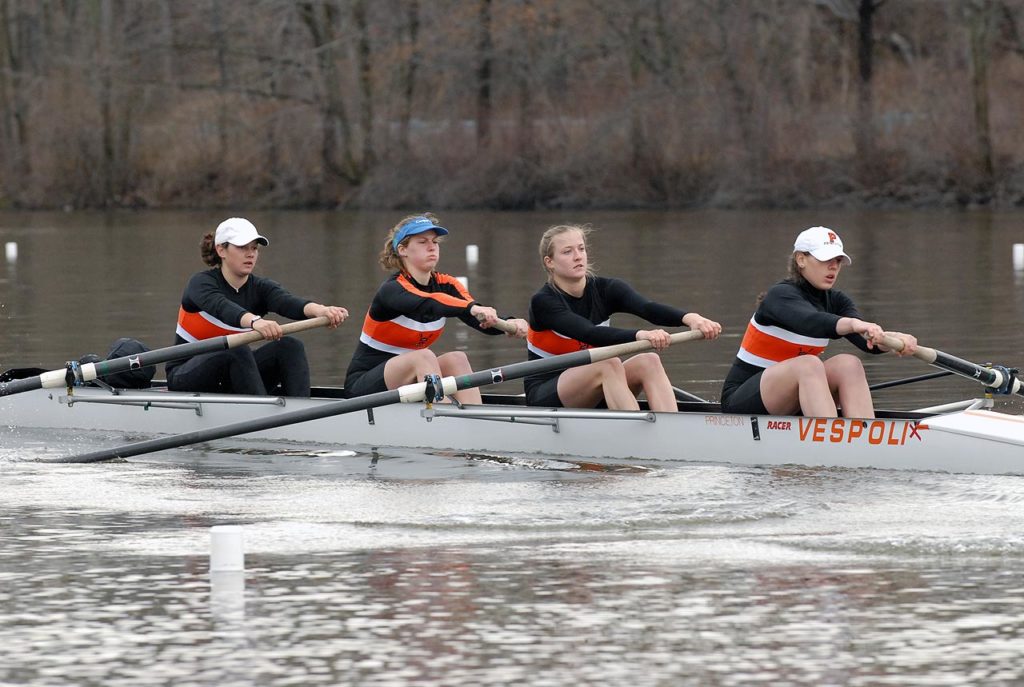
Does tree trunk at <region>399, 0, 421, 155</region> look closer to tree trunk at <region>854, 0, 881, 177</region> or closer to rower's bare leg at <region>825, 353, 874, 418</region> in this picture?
tree trunk at <region>854, 0, 881, 177</region>

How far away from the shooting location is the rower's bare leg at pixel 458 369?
1134 centimetres

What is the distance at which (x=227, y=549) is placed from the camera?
7707 millimetres

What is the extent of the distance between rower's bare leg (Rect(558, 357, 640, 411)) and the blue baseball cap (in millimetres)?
1138

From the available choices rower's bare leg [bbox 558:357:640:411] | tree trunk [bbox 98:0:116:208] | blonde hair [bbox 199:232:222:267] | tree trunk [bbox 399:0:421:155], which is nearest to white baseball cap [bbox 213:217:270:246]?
blonde hair [bbox 199:232:222:267]

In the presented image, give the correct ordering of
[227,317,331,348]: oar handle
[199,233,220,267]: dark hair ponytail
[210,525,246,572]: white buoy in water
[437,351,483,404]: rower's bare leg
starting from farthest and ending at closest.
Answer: [199,233,220,267]: dark hair ponytail < [227,317,331,348]: oar handle < [437,351,483,404]: rower's bare leg < [210,525,246,572]: white buoy in water

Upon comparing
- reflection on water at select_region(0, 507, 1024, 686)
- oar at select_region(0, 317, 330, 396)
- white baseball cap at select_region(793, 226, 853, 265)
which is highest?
white baseball cap at select_region(793, 226, 853, 265)

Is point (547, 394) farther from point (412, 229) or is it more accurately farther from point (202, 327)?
point (202, 327)

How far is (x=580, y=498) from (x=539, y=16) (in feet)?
118

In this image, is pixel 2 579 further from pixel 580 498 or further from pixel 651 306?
pixel 651 306

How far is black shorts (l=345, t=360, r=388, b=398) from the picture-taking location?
37.3ft

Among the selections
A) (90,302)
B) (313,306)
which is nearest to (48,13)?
(90,302)

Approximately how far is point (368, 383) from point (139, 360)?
56.5 inches

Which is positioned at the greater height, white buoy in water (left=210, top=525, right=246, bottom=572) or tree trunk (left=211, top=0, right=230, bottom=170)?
tree trunk (left=211, top=0, right=230, bottom=170)

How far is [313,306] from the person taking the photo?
11719 millimetres
